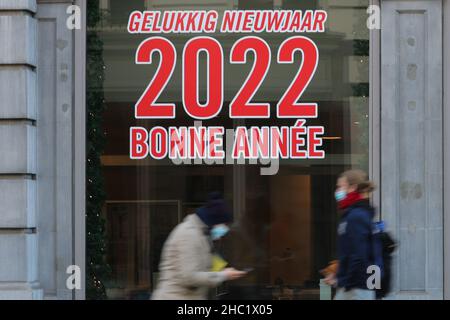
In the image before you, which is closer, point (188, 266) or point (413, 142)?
point (188, 266)

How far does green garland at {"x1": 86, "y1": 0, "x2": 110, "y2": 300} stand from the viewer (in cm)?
1157

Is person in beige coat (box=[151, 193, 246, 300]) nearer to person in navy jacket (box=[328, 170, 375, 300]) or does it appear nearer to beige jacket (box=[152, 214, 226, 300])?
beige jacket (box=[152, 214, 226, 300])

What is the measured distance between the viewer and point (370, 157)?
11.4 m

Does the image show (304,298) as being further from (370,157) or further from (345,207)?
(345,207)

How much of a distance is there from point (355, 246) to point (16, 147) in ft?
14.9

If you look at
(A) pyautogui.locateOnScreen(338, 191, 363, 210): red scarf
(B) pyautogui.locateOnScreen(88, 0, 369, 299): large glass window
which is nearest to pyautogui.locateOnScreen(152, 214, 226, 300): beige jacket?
(A) pyautogui.locateOnScreen(338, 191, 363, 210): red scarf

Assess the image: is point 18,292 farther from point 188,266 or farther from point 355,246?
point 355,246

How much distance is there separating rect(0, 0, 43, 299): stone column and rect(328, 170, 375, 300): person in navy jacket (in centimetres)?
409

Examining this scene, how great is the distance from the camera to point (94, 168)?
11625 millimetres

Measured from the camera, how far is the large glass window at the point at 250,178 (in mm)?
11438

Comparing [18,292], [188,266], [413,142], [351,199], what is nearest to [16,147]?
[18,292]

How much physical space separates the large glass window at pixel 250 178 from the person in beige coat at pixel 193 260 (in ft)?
11.4
